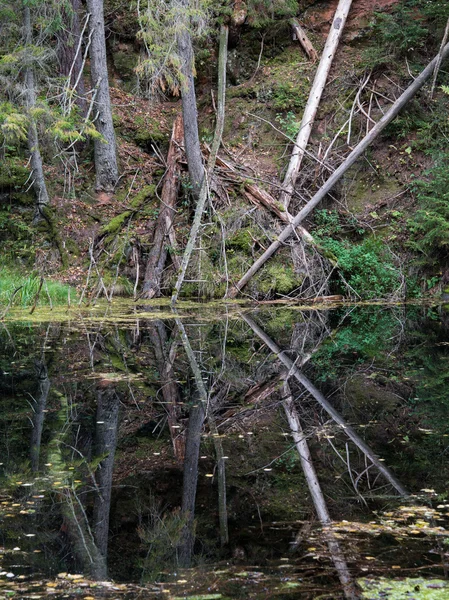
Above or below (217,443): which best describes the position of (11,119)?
above

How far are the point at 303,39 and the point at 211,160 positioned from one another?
18.7 ft

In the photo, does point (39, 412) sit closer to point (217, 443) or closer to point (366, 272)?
point (217, 443)

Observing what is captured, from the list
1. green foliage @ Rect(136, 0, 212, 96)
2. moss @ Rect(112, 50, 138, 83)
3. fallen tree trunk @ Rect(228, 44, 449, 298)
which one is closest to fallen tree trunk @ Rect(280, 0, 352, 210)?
fallen tree trunk @ Rect(228, 44, 449, 298)

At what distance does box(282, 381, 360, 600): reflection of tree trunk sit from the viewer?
3.05m

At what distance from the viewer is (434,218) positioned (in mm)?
14195

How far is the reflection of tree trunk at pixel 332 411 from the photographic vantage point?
175 inches

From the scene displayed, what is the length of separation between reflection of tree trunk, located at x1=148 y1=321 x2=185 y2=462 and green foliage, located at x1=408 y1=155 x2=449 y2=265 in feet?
21.4

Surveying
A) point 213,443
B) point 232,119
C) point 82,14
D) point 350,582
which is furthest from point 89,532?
point 82,14

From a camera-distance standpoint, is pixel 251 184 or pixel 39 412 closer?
pixel 39 412

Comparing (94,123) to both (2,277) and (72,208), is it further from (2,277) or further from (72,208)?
(2,277)

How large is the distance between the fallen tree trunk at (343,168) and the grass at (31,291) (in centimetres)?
357

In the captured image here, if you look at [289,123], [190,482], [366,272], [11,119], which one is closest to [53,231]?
[11,119]

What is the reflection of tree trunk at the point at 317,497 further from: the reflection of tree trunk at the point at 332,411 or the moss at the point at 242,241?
the moss at the point at 242,241

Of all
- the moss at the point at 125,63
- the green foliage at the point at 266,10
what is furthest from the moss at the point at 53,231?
the green foliage at the point at 266,10
